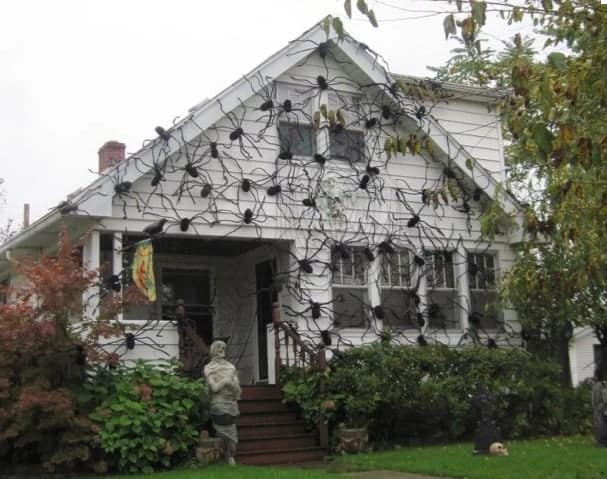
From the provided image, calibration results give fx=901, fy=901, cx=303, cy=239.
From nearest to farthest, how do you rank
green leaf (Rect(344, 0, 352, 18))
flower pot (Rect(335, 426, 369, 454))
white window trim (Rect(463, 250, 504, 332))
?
green leaf (Rect(344, 0, 352, 18)) → flower pot (Rect(335, 426, 369, 454)) → white window trim (Rect(463, 250, 504, 332))

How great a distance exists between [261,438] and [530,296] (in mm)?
5652

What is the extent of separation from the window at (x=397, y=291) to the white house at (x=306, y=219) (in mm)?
25

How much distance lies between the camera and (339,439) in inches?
517

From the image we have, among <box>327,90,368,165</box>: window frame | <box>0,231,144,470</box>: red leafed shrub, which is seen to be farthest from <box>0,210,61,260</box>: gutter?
<box>327,90,368,165</box>: window frame

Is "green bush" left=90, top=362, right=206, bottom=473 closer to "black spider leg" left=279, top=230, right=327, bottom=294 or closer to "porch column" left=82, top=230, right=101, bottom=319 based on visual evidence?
"porch column" left=82, top=230, right=101, bottom=319

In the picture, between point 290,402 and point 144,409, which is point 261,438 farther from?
point 144,409

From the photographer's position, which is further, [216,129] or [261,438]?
Result: [216,129]

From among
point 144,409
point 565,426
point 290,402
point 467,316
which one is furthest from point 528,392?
point 144,409

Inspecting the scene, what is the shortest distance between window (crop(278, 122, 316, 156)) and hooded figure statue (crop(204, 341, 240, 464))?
497cm

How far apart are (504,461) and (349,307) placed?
16.9 ft

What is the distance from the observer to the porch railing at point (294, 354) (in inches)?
530

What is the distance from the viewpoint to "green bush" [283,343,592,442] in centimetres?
1345

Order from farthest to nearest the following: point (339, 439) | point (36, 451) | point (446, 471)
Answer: point (339, 439) → point (36, 451) → point (446, 471)

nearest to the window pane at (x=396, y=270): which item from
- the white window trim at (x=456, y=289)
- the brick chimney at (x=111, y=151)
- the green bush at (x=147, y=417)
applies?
the white window trim at (x=456, y=289)
